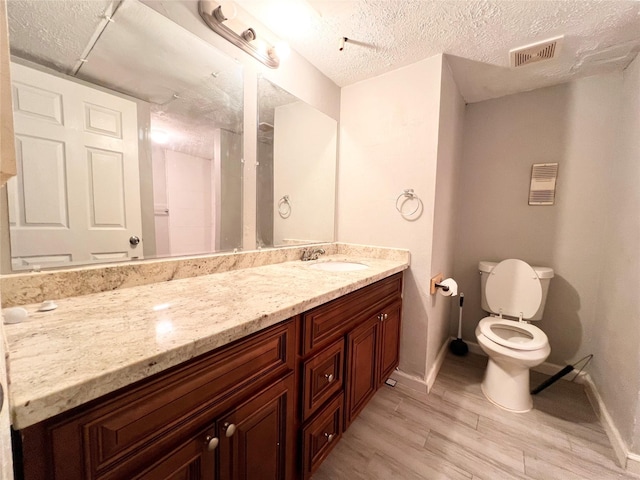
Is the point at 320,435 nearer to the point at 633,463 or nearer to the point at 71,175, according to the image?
the point at 71,175

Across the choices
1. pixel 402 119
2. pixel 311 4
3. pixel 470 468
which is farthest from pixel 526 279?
pixel 311 4

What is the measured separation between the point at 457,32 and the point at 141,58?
1.50 m

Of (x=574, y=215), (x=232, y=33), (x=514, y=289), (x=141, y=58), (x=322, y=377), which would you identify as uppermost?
(x=232, y=33)

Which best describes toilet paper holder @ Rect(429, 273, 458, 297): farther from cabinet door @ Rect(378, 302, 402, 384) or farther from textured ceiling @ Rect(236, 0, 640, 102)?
textured ceiling @ Rect(236, 0, 640, 102)

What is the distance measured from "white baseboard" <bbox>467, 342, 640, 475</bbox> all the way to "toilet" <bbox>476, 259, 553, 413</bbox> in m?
0.33

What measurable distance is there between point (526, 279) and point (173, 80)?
241 centimetres

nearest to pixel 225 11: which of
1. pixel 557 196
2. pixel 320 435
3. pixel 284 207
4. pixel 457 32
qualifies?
pixel 284 207

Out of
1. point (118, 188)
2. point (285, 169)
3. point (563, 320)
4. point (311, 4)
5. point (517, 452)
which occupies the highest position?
point (311, 4)

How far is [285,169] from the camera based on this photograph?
164 centimetres

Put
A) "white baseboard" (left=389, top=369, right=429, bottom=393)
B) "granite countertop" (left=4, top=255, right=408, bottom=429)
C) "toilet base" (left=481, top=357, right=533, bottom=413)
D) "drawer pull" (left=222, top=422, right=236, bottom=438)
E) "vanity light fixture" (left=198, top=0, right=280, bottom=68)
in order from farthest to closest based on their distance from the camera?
"white baseboard" (left=389, top=369, right=429, bottom=393) → "toilet base" (left=481, top=357, right=533, bottom=413) → "vanity light fixture" (left=198, top=0, right=280, bottom=68) → "drawer pull" (left=222, top=422, right=236, bottom=438) → "granite countertop" (left=4, top=255, right=408, bottom=429)

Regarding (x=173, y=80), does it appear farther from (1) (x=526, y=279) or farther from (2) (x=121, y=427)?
(1) (x=526, y=279)

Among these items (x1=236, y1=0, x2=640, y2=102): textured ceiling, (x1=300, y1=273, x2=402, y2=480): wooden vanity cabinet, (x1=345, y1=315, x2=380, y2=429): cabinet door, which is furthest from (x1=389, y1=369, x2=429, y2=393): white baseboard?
(x1=236, y1=0, x2=640, y2=102): textured ceiling

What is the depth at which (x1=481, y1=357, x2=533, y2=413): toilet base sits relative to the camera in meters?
1.54

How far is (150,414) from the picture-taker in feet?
1.64
